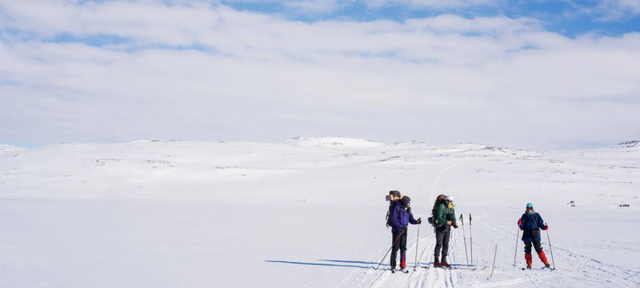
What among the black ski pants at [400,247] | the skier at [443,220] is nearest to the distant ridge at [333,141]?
the skier at [443,220]

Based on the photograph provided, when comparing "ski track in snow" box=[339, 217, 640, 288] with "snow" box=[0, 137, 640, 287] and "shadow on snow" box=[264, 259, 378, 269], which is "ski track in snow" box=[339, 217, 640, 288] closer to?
"snow" box=[0, 137, 640, 287]

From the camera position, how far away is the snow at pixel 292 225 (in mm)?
10859

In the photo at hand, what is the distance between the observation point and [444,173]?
183 ft

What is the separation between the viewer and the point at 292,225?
2280 centimetres

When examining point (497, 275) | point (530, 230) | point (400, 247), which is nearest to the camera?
point (497, 275)

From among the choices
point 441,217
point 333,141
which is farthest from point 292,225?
point 333,141

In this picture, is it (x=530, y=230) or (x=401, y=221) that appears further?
(x=530, y=230)

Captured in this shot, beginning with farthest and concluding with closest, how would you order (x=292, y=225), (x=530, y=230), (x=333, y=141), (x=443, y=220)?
1. (x=333, y=141)
2. (x=292, y=225)
3. (x=530, y=230)
4. (x=443, y=220)

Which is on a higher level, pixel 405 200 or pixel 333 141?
pixel 333 141

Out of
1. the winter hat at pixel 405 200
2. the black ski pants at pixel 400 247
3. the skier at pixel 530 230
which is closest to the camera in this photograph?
the black ski pants at pixel 400 247

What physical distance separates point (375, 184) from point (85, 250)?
37.0 meters

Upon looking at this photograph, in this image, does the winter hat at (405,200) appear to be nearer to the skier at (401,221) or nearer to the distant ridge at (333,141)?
the skier at (401,221)

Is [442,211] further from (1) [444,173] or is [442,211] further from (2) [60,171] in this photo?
(2) [60,171]

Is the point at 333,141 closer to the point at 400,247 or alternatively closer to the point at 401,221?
the point at 401,221
